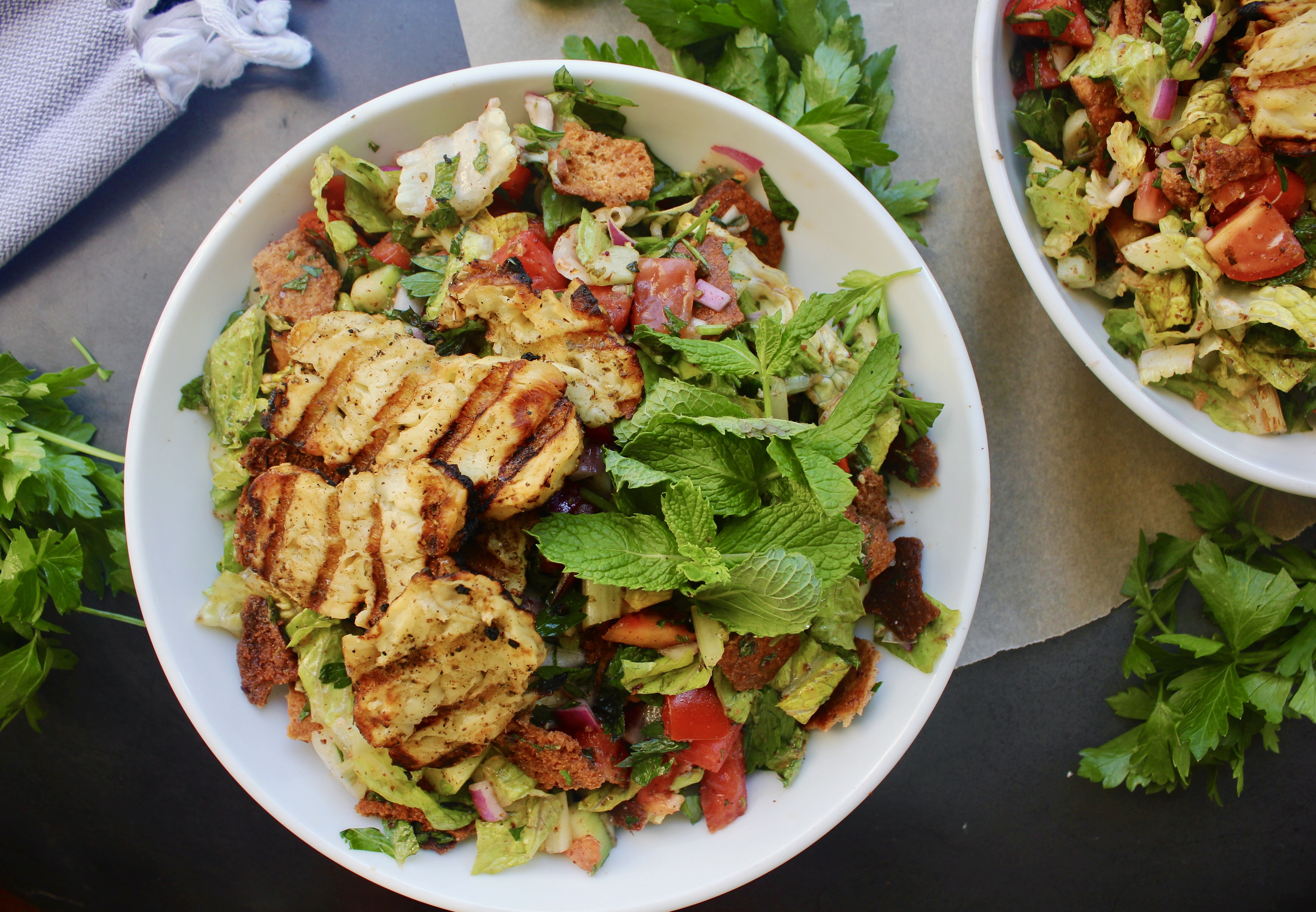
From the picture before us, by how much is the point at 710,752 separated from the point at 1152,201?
197 cm

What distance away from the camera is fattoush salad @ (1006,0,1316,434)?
206 cm

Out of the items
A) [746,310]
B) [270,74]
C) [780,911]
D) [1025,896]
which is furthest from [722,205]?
[1025,896]

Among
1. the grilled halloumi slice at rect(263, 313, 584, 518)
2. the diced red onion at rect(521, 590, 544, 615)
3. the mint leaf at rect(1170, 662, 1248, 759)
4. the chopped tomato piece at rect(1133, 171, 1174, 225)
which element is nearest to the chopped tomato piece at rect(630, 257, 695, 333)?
the grilled halloumi slice at rect(263, 313, 584, 518)

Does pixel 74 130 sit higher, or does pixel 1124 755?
pixel 74 130

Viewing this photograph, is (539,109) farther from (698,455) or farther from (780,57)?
(698,455)

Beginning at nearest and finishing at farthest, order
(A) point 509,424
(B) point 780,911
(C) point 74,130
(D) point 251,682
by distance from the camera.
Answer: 1. (A) point 509,424
2. (D) point 251,682
3. (C) point 74,130
4. (B) point 780,911

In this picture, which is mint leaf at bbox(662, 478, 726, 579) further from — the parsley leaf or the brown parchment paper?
the brown parchment paper

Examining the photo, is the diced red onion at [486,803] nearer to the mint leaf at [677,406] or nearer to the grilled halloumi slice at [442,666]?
the grilled halloumi slice at [442,666]

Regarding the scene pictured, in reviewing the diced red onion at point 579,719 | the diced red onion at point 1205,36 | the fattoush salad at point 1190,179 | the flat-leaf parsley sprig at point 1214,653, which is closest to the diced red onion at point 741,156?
the fattoush salad at point 1190,179

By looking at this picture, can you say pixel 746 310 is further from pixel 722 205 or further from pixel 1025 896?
pixel 1025 896

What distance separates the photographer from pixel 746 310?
217 cm

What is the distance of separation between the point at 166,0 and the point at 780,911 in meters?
3.90

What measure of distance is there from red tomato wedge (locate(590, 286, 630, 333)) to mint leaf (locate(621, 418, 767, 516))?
0.40m

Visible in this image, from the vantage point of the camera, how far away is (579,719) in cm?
205
